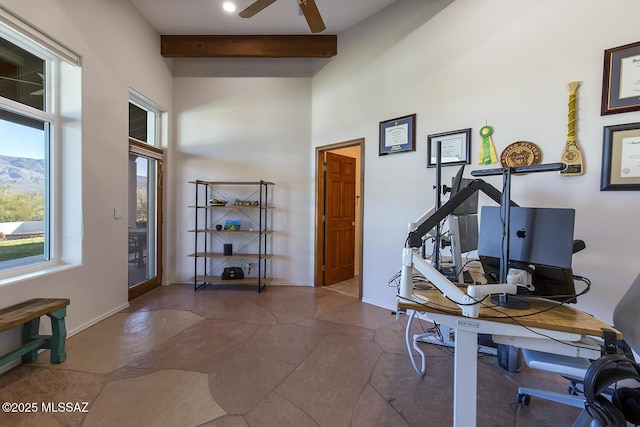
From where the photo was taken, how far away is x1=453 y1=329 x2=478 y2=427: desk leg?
1291 mm

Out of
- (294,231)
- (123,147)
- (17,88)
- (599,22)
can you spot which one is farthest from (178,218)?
(599,22)

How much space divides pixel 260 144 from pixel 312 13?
90.3 inches

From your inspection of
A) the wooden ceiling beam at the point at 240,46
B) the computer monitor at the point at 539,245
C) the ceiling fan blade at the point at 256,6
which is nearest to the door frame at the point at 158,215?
the wooden ceiling beam at the point at 240,46

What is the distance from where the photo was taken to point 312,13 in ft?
8.08

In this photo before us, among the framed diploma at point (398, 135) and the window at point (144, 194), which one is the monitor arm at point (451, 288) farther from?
the window at point (144, 194)

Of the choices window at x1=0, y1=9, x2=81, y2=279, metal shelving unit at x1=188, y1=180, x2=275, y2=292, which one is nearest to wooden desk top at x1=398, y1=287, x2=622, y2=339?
window at x1=0, y1=9, x2=81, y2=279

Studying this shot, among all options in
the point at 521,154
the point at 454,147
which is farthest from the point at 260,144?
the point at 521,154

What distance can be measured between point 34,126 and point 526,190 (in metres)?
4.41

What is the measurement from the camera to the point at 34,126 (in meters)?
2.60

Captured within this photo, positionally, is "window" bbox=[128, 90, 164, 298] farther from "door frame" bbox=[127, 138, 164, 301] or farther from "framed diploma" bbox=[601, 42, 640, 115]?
"framed diploma" bbox=[601, 42, 640, 115]

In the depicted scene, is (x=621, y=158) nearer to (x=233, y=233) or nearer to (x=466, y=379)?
(x=466, y=379)

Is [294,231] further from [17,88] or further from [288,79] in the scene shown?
[17,88]

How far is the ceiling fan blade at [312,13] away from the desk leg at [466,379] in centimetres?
260

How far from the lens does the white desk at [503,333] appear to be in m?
1.21
